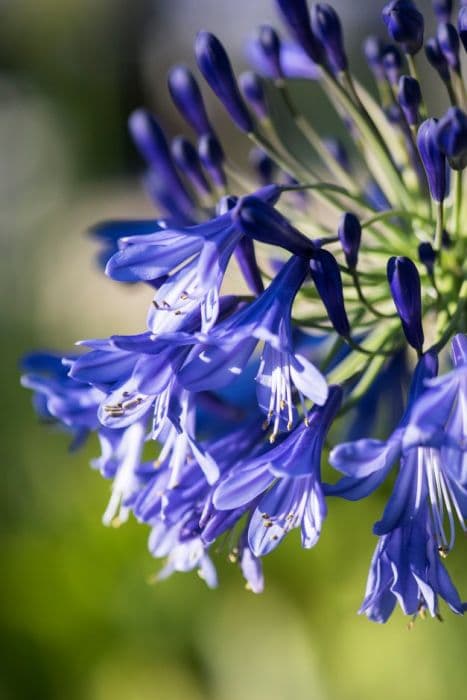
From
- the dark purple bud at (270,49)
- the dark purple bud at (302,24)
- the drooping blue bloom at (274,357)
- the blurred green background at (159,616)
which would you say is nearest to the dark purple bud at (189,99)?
the dark purple bud at (270,49)

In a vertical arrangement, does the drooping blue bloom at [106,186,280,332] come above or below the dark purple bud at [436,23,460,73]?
below

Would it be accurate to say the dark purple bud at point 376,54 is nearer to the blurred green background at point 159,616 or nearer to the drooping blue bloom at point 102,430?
the blurred green background at point 159,616

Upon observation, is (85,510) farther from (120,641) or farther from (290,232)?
(290,232)

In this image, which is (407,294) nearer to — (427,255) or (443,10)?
(427,255)

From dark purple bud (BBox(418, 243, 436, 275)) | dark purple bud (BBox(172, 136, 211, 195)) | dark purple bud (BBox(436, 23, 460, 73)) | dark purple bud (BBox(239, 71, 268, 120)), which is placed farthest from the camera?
dark purple bud (BBox(239, 71, 268, 120))

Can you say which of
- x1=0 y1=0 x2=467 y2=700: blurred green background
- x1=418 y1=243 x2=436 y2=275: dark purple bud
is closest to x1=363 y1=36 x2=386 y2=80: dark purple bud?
x1=418 y1=243 x2=436 y2=275: dark purple bud

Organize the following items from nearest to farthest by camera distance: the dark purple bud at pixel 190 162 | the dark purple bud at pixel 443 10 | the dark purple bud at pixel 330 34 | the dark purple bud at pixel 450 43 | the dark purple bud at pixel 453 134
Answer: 1. the dark purple bud at pixel 453 134
2. the dark purple bud at pixel 450 43
3. the dark purple bud at pixel 330 34
4. the dark purple bud at pixel 443 10
5. the dark purple bud at pixel 190 162

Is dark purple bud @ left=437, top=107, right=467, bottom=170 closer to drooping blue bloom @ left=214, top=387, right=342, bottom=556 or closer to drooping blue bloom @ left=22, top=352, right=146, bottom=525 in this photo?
drooping blue bloom @ left=214, top=387, right=342, bottom=556

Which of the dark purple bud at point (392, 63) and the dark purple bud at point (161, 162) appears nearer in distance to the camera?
the dark purple bud at point (392, 63)
